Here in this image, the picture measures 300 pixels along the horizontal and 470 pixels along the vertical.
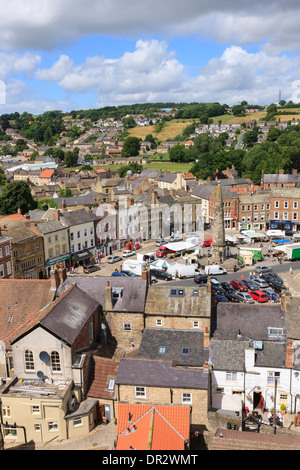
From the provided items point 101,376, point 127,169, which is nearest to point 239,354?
point 101,376

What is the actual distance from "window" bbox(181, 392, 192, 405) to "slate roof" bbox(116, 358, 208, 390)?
1.54 feet

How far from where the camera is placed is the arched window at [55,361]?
25109mm

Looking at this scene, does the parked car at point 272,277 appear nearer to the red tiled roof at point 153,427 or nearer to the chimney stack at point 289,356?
the chimney stack at point 289,356

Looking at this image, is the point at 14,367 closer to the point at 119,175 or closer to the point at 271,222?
the point at 271,222

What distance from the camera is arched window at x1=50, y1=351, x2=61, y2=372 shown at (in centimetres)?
2511

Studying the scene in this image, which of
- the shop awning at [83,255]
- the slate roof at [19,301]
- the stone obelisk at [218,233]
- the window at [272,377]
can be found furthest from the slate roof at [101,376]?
the stone obelisk at [218,233]

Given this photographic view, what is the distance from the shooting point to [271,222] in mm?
74375

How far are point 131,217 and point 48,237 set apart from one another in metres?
16.9

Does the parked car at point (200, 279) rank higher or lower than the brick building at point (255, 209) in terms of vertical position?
lower

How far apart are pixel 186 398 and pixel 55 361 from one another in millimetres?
8005

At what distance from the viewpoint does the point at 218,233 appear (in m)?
56.1

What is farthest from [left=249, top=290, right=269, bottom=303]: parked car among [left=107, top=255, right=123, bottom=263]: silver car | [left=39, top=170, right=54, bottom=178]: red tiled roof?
[left=39, top=170, right=54, bottom=178]: red tiled roof

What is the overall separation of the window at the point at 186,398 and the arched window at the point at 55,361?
752cm

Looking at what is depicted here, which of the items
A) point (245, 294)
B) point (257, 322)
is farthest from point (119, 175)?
point (257, 322)
